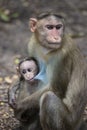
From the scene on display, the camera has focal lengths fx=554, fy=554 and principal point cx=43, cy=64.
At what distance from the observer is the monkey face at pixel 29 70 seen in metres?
7.12

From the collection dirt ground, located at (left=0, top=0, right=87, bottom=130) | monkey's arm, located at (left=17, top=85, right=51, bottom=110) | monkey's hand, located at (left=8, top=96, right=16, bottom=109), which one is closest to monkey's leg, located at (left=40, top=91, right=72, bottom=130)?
monkey's arm, located at (left=17, top=85, right=51, bottom=110)

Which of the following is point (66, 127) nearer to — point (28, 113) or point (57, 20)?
point (28, 113)

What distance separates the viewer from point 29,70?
7.13 m

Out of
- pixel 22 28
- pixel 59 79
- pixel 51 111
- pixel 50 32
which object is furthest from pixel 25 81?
pixel 22 28

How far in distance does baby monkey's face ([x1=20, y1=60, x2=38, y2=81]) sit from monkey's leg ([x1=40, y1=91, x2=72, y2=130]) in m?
0.37

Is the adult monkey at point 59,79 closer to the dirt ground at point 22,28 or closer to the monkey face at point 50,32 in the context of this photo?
the monkey face at point 50,32

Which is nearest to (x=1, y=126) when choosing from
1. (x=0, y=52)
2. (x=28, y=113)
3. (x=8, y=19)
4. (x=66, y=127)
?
(x=28, y=113)

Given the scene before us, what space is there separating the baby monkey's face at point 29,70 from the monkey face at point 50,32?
31 cm

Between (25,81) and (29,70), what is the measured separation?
0.26 metres

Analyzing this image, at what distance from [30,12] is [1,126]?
5.92m

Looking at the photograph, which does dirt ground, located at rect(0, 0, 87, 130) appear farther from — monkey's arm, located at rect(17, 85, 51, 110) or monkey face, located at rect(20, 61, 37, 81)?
monkey face, located at rect(20, 61, 37, 81)

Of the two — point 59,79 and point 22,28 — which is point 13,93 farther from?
point 22,28

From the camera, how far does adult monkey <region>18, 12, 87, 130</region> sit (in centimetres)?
685

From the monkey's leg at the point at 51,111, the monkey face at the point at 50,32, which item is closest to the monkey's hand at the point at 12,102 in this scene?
the monkey's leg at the point at 51,111
